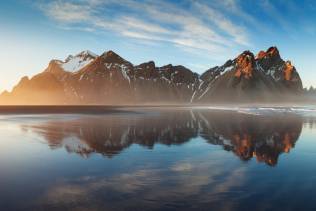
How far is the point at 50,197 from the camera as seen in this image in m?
12.3

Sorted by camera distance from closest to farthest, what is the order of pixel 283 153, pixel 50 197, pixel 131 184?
pixel 50 197
pixel 131 184
pixel 283 153

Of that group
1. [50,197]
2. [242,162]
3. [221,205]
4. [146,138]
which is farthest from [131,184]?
[146,138]

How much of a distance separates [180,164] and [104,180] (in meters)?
5.45

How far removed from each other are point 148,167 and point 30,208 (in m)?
7.80

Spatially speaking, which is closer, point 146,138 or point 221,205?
point 221,205

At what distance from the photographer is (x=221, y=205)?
11281 millimetres

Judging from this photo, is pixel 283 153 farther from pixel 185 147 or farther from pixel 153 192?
pixel 153 192

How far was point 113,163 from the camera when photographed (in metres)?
18.9

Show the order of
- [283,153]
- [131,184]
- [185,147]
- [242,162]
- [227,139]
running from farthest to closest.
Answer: [227,139]
[185,147]
[283,153]
[242,162]
[131,184]

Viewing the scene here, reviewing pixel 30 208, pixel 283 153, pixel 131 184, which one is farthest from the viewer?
pixel 283 153

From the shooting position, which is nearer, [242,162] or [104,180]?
[104,180]

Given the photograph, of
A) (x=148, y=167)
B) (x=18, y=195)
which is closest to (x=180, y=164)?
(x=148, y=167)

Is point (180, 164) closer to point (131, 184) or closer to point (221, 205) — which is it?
point (131, 184)

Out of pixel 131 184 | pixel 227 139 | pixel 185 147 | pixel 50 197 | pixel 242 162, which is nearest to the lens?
pixel 50 197
